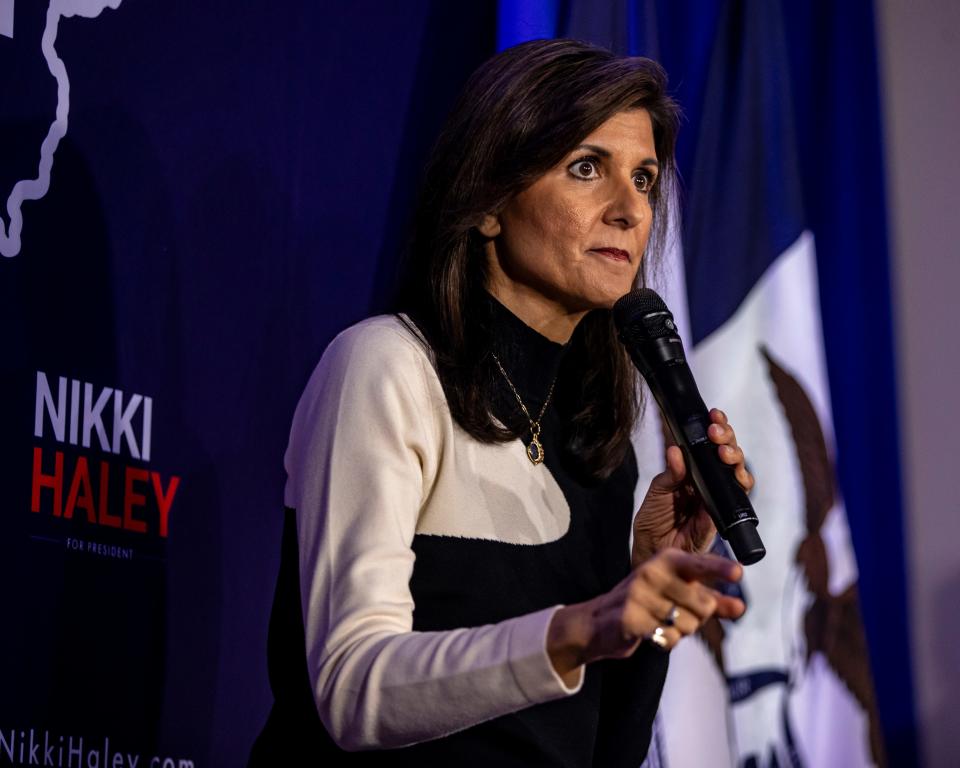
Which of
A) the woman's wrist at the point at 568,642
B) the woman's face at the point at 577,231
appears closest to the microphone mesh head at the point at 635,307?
the woman's face at the point at 577,231

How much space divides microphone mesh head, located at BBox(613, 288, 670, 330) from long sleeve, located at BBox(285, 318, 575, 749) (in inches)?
9.3

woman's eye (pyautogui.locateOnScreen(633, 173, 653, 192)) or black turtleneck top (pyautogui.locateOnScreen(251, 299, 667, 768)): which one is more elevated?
woman's eye (pyautogui.locateOnScreen(633, 173, 653, 192))

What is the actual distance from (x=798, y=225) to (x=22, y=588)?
197 centimetres

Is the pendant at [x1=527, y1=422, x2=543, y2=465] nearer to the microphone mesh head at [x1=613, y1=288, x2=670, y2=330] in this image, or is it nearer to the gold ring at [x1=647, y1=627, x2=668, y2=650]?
the microphone mesh head at [x1=613, y1=288, x2=670, y2=330]

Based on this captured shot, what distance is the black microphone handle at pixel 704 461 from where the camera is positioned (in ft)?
4.22

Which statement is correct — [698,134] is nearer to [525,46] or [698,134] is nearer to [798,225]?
[798,225]

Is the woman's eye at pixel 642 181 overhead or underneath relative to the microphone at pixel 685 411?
overhead

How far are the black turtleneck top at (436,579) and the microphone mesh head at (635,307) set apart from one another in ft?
0.73

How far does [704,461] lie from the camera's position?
138 cm

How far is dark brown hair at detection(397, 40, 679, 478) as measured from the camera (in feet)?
5.63

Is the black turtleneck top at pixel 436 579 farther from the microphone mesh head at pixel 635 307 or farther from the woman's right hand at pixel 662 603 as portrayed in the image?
the microphone mesh head at pixel 635 307

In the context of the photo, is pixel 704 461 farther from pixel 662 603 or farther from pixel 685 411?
pixel 662 603

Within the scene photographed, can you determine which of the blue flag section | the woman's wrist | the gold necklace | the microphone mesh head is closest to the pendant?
the gold necklace

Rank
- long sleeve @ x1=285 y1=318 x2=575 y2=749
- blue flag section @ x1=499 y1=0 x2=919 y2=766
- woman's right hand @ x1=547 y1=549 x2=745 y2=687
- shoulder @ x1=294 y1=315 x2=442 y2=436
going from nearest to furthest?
woman's right hand @ x1=547 y1=549 x2=745 y2=687
long sleeve @ x1=285 y1=318 x2=575 y2=749
shoulder @ x1=294 y1=315 x2=442 y2=436
blue flag section @ x1=499 y1=0 x2=919 y2=766
